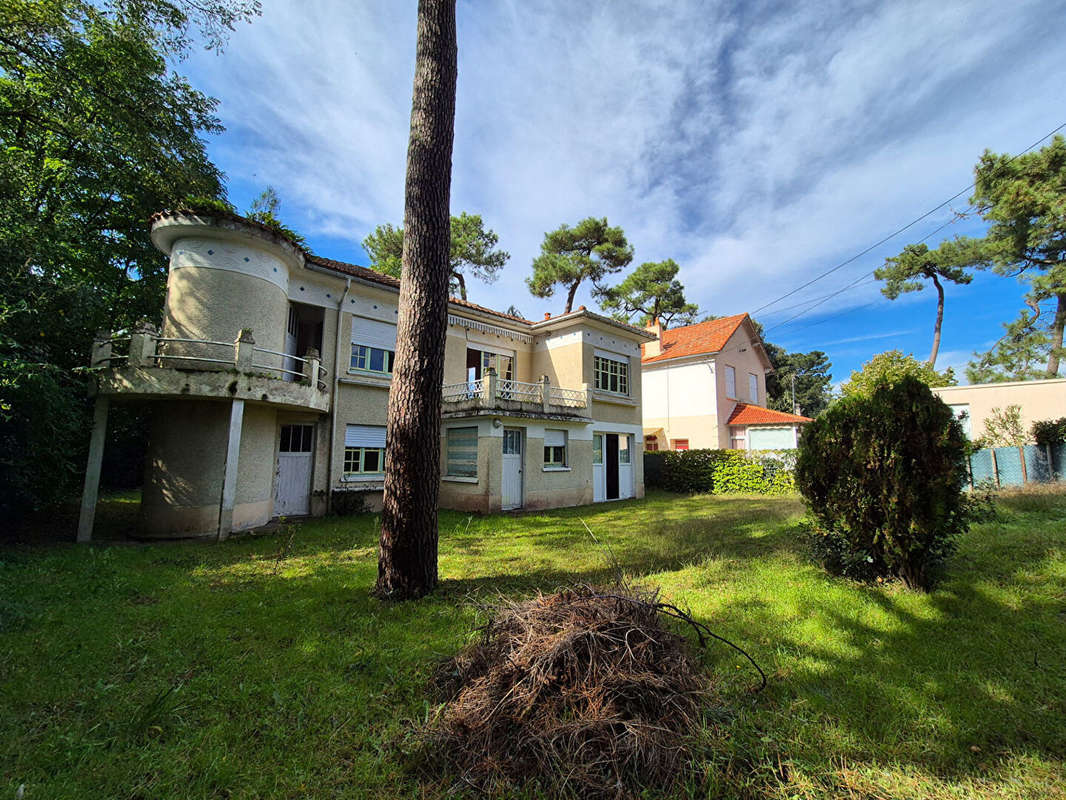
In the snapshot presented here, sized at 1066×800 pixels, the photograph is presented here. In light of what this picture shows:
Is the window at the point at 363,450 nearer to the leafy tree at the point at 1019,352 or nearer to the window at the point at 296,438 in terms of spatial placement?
the window at the point at 296,438

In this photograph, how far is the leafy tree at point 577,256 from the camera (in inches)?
1009

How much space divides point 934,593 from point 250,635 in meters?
7.38

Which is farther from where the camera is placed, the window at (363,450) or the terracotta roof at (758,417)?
the terracotta roof at (758,417)

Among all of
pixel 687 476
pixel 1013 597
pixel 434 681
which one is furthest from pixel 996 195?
pixel 434 681

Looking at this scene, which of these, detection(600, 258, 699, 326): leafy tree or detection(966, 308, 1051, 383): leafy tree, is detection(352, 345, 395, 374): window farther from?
detection(966, 308, 1051, 383): leafy tree

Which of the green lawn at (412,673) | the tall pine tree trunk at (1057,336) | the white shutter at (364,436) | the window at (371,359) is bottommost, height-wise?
the green lawn at (412,673)

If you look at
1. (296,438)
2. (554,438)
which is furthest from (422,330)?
(554,438)

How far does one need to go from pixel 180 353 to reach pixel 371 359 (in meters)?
4.74

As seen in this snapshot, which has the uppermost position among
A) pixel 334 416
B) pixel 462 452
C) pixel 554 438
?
pixel 334 416

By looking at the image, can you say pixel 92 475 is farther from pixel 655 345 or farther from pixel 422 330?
pixel 655 345

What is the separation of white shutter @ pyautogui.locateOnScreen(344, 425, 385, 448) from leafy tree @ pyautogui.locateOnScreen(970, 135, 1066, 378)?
3002 cm

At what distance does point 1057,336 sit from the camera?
71.7 ft

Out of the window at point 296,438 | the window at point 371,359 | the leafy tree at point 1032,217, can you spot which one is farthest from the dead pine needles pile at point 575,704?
the leafy tree at point 1032,217

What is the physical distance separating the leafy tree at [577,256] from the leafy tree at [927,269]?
16.3 meters
